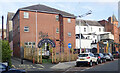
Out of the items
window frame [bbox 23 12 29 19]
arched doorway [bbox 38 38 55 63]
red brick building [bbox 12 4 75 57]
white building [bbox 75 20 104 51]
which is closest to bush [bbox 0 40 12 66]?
arched doorway [bbox 38 38 55 63]

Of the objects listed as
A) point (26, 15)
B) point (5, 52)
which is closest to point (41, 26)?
point (26, 15)

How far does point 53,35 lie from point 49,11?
5.30 meters

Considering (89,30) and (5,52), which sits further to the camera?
(89,30)

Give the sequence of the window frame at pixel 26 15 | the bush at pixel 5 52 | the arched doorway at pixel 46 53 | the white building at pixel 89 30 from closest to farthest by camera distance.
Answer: the bush at pixel 5 52
the arched doorway at pixel 46 53
the window frame at pixel 26 15
the white building at pixel 89 30

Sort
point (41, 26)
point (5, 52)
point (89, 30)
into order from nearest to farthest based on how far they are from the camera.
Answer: point (5, 52), point (41, 26), point (89, 30)

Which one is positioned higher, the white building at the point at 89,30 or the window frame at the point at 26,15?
the window frame at the point at 26,15

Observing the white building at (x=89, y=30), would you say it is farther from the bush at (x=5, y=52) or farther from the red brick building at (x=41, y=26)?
the bush at (x=5, y=52)

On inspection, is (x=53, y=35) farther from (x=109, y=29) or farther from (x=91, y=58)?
(x=109, y=29)

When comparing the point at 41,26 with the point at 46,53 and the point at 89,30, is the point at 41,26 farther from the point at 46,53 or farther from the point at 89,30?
the point at 89,30

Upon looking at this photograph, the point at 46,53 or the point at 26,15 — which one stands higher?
the point at 26,15

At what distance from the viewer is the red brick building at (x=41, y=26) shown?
107 ft

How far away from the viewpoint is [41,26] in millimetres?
35156

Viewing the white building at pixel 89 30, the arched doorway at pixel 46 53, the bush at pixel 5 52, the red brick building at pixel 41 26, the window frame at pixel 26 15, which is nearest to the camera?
the bush at pixel 5 52

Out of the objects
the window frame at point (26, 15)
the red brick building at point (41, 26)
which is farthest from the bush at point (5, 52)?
the window frame at point (26, 15)
